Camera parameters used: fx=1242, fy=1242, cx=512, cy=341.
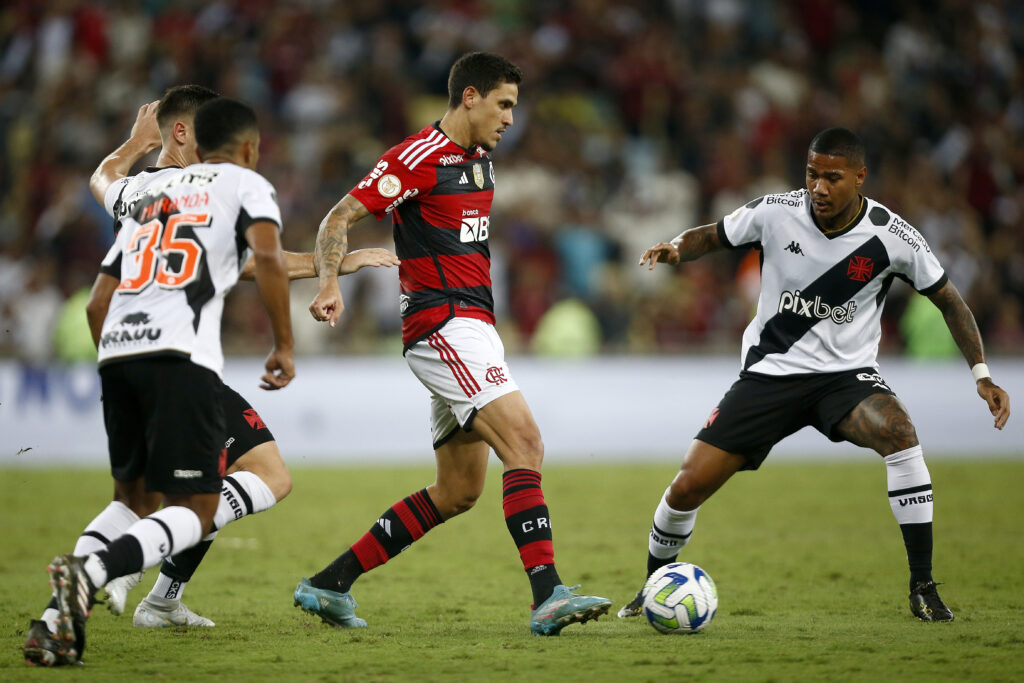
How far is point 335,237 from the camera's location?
593 centimetres

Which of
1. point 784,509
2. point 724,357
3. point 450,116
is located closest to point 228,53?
point 724,357

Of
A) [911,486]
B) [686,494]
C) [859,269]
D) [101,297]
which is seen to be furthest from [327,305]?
[911,486]

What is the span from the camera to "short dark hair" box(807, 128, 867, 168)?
6489 mm

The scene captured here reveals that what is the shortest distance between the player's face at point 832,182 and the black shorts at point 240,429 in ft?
10.2

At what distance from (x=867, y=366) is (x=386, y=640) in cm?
288

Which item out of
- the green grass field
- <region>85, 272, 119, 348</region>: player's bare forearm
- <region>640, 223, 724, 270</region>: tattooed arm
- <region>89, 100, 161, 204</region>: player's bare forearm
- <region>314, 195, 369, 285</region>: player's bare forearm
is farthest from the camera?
<region>640, 223, 724, 270</region>: tattooed arm

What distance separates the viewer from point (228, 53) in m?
19.2

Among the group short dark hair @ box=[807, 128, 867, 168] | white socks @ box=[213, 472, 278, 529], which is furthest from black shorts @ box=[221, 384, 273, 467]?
short dark hair @ box=[807, 128, 867, 168]

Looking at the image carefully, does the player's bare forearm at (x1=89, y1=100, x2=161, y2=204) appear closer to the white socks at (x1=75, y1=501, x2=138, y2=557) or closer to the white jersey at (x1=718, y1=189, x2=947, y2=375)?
the white socks at (x1=75, y1=501, x2=138, y2=557)

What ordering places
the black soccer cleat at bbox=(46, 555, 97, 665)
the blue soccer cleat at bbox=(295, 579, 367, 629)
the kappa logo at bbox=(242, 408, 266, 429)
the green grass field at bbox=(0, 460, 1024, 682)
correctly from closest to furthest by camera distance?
the black soccer cleat at bbox=(46, 555, 97, 665) < the green grass field at bbox=(0, 460, 1024, 682) < the blue soccer cleat at bbox=(295, 579, 367, 629) < the kappa logo at bbox=(242, 408, 266, 429)

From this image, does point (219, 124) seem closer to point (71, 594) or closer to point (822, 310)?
point (71, 594)

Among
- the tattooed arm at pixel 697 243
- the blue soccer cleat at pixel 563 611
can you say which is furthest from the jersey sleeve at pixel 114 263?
the tattooed arm at pixel 697 243

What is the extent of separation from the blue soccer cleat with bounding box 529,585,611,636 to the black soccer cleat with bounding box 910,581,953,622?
5.78 ft

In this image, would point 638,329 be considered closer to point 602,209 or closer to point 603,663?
point 602,209
